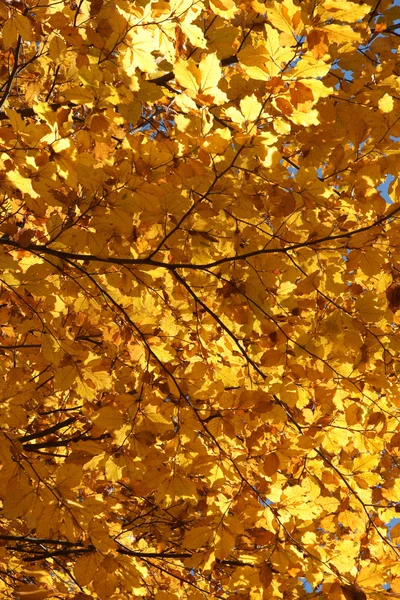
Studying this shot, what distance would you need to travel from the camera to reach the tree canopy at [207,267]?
172cm

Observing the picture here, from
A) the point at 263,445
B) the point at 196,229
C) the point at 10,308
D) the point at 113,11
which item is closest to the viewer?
the point at 113,11

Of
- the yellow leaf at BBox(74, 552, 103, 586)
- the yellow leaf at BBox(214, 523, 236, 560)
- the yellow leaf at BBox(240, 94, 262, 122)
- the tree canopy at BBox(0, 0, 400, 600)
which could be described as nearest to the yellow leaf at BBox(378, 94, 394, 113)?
the tree canopy at BBox(0, 0, 400, 600)

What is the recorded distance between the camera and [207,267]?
195 cm

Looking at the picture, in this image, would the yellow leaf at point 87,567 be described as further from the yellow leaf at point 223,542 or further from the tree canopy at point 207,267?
the yellow leaf at point 223,542

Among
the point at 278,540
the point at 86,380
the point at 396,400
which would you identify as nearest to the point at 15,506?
the point at 86,380

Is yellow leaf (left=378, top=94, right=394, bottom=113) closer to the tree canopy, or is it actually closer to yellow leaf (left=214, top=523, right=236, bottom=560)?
the tree canopy

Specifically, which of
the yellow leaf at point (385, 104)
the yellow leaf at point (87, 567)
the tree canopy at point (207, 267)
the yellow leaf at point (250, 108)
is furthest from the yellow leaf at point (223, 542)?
the yellow leaf at point (385, 104)

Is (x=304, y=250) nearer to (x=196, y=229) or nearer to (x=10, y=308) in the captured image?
(x=196, y=229)

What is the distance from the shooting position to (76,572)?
200 cm

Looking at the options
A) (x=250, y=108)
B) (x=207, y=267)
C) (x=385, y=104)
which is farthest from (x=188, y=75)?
(x=385, y=104)

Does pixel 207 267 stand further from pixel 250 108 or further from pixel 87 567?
pixel 87 567

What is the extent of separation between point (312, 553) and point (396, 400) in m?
0.77

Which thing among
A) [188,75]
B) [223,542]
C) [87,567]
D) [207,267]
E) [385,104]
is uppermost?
[385,104]

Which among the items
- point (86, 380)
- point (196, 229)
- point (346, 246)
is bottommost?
point (86, 380)
